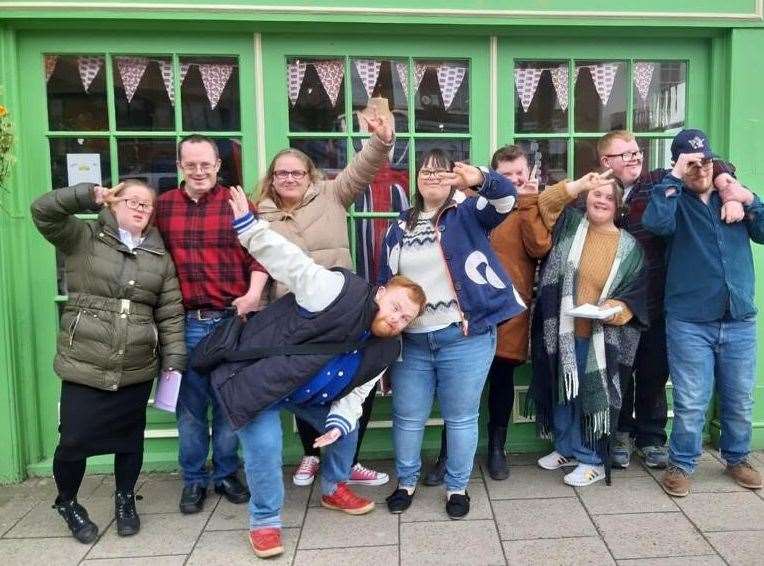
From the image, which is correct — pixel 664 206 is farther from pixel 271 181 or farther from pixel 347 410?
pixel 271 181

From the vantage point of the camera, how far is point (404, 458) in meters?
3.29

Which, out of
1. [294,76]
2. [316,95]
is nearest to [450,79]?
[316,95]

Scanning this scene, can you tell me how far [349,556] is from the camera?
114 inches

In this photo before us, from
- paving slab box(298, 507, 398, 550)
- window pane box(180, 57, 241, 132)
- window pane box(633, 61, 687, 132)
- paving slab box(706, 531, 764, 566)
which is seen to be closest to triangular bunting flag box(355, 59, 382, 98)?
window pane box(180, 57, 241, 132)

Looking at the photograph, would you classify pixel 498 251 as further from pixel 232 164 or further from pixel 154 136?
pixel 154 136

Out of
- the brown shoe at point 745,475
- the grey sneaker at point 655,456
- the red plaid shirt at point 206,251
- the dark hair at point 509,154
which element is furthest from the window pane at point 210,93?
the brown shoe at point 745,475

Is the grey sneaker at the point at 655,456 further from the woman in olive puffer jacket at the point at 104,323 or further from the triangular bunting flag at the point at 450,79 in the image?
the woman in olive puffer jacket at the point at 104,323

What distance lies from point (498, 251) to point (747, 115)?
1662 millimetres

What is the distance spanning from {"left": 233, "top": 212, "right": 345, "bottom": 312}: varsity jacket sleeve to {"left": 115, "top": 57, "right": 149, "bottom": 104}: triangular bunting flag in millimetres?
1529

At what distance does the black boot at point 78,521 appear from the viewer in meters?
3.05

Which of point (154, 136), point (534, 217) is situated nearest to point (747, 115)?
point (534, 217)

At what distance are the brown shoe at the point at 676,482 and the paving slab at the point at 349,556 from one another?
4.76 ft

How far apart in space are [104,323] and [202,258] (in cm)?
51

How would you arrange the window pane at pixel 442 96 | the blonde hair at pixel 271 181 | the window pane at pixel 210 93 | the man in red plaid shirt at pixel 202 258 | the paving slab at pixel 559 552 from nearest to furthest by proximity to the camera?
the paving slab at pixel 559 552 < the man in red plaid shirt at pixel 202 258 < the blonde hair at pixel 271 181 < the window pane at pixel 210 93 < the window pane at pixel 442 96
